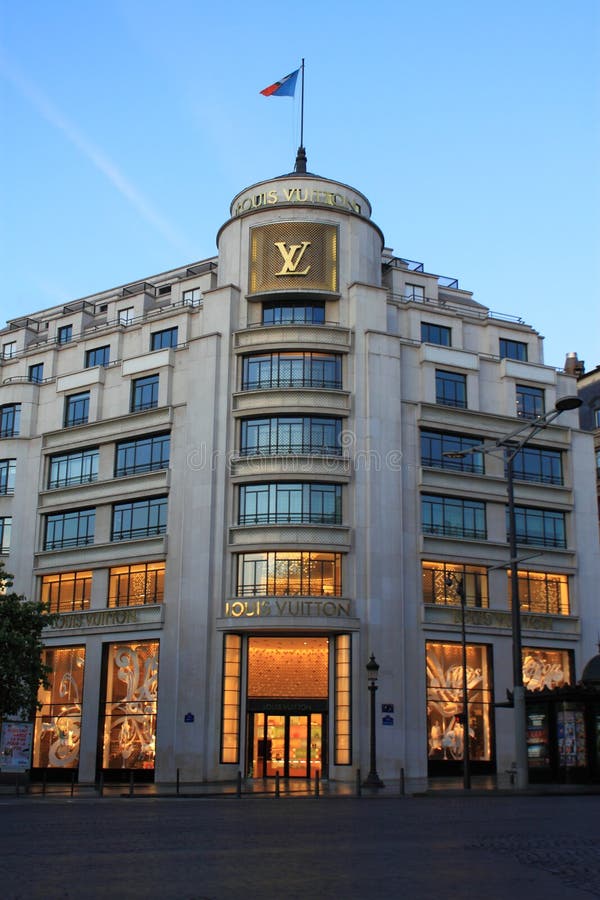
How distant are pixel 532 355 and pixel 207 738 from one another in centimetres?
2951

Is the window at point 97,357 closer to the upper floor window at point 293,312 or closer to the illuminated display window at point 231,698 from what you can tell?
the upper floor window at point 293,312

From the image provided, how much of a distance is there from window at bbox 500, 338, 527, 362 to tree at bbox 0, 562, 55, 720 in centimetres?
3098

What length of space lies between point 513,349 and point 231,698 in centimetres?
2690

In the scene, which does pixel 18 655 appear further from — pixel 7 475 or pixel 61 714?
pixel 7 475

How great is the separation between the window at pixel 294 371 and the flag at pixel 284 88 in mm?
15628

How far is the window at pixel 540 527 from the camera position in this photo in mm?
55281

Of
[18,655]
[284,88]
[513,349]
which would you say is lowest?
[18,655]

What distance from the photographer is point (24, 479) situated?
58.9m

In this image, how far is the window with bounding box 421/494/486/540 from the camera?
52.7 meters

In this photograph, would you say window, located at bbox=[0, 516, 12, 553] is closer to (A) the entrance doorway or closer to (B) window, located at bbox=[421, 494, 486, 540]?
(A) the entrance doorway

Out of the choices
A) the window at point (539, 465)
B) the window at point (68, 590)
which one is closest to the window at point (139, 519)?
the window at point (68, 590)

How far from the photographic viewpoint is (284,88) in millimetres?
A: 57531

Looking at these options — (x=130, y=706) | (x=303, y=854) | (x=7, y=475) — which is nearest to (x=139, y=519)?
(x=130, y=706)

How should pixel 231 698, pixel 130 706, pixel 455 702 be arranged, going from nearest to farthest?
pixel 231 698 < pixel 455 702 < pixel 130 706
